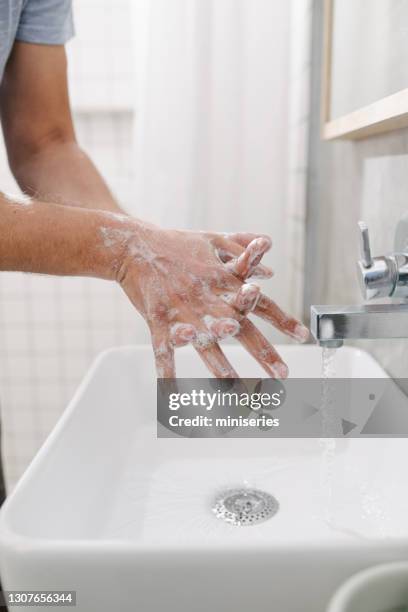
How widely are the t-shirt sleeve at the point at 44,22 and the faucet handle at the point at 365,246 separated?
0.59m

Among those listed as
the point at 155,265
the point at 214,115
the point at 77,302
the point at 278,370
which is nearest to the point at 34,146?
the point at 214,115

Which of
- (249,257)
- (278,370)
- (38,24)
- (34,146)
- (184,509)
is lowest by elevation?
(184,509)

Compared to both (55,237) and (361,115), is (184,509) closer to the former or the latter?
(55,237)

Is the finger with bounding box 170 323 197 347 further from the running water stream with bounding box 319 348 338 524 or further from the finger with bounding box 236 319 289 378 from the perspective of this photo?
the running water stream with bounding box 319 348 338 524

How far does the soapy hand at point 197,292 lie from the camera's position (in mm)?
473

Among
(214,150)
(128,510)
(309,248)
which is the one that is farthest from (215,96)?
(128,510)

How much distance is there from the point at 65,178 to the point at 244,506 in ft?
1.63

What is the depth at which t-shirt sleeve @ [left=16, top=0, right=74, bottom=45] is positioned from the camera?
0.79 meters

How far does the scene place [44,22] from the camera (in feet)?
2.60

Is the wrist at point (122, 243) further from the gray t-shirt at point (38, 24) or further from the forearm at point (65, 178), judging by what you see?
the gray t-shirt at point (38, 24)

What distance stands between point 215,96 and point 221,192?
168 millimetres

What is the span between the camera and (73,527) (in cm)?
49

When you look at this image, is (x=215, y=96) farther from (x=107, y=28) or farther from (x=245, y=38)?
(x=107, y=28)

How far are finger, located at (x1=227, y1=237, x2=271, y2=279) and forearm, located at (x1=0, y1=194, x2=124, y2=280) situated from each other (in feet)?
0.36
